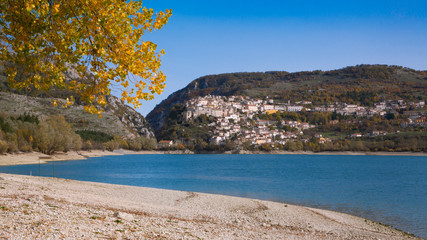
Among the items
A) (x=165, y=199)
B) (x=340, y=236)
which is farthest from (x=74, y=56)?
(x=165, y=199)

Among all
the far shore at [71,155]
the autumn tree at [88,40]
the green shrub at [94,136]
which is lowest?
the far shore at [71,155]

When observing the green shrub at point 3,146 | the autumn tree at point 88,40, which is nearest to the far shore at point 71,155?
the green shrub at point 3,146

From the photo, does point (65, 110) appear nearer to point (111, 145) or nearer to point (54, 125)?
point (111, 145)

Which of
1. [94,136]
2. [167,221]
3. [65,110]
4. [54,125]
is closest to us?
[167,221]

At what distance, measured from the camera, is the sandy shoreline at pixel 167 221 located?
8.55 m

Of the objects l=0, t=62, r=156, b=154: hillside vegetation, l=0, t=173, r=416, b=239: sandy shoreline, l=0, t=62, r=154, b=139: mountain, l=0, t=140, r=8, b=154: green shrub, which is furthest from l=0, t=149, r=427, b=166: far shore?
l=0, t=173, r=416, b=239: sandy shoreline

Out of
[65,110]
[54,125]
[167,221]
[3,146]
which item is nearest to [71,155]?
[54,125]

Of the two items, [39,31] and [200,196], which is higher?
[39,31]

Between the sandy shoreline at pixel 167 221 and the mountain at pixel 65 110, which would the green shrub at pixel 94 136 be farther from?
the sandy shoreline at pixel 167 221

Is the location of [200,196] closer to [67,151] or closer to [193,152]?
[67,151]

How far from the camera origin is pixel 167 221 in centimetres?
1283

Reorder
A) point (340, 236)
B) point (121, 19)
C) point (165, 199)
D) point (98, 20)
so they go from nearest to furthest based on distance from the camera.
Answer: point (98, 20)
point (121, 19)
point (340, 236)
point (165, 199)

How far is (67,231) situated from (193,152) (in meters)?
183

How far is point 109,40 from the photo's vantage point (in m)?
7.96
